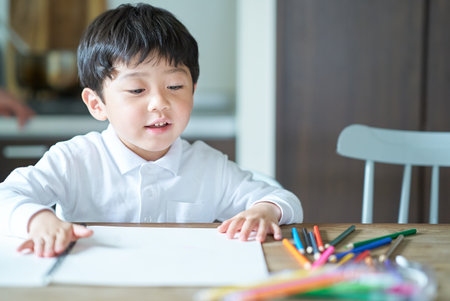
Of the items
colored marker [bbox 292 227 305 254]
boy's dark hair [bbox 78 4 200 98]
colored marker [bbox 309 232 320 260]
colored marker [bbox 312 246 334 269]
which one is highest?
boy's dark hair [bbox 78 4 200 98]

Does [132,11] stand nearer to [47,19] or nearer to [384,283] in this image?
[384,283]

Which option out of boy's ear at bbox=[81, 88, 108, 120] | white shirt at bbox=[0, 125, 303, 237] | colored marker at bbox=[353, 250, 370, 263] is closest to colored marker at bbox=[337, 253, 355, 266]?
colored marker at bbox=[353, 250, 370, 263]

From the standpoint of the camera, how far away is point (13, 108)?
2.14 meters

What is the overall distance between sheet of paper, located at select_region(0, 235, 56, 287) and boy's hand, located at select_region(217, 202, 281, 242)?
10.0 inches

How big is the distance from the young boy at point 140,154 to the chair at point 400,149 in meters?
0.29

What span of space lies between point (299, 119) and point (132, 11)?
4.17 ft

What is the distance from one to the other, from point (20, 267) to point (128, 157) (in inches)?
16.6

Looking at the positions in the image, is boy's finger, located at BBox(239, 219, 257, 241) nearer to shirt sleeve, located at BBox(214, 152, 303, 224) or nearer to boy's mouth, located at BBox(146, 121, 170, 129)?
shirt sleeve, located at BBox(214, 152, 303, 224)

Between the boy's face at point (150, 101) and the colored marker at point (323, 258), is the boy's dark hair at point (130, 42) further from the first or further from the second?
the colored marker at point (323, 258)

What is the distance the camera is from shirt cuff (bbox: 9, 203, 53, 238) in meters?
0.74

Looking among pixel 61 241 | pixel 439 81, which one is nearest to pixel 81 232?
pixel 61 241

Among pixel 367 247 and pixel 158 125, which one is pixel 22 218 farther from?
pixel 367 247

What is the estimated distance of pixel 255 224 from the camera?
2.61 feet

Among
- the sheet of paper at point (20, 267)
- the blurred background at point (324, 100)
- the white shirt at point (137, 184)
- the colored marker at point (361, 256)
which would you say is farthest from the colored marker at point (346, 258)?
the blurred background at point (324, 100)
